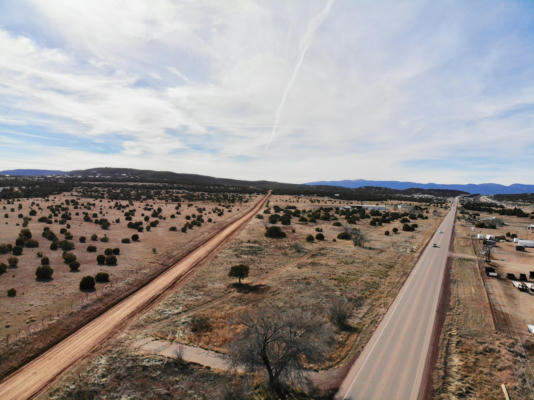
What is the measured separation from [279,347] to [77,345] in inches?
647

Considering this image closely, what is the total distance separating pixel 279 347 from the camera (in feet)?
51.1

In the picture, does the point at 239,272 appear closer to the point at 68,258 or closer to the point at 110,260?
the point at 110,260

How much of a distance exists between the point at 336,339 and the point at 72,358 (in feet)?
65.1

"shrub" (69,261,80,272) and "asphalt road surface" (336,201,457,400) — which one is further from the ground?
"shrub" (69,261,80,272)

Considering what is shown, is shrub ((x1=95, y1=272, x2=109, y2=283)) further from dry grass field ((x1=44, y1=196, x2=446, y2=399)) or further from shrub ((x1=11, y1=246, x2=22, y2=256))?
shrub ((x1=11, y1=246, x2=22, y2=256))

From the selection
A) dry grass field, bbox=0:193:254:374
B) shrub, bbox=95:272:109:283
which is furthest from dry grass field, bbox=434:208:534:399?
shrub, bbox=95:272:109:283

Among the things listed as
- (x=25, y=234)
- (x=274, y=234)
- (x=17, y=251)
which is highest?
(x=25, y=234)

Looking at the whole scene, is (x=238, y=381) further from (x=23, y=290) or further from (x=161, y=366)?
(x=23, y=290)

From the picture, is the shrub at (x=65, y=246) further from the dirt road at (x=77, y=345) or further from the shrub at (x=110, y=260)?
the dirt road at (x=77, y=345)

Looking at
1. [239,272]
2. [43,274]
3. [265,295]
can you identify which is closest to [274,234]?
[239,272]

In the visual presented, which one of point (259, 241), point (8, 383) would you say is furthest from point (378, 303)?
point (8, 383)

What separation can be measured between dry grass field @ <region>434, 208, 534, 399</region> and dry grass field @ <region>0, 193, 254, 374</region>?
2922cm

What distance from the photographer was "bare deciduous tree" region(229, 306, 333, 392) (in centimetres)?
1509

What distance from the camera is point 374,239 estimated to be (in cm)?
5894
